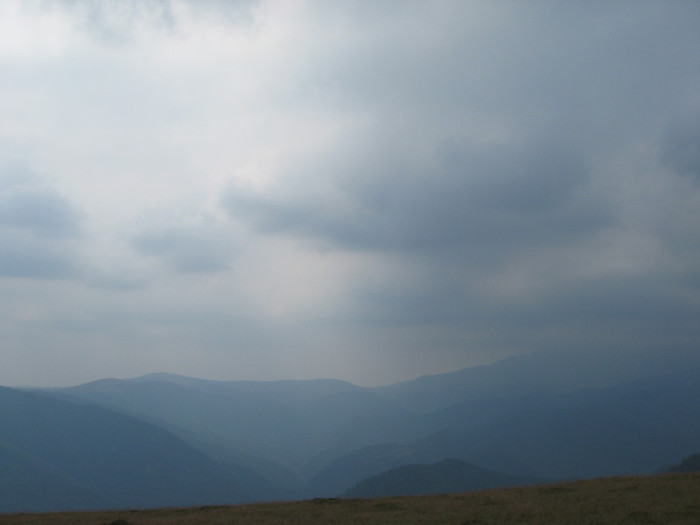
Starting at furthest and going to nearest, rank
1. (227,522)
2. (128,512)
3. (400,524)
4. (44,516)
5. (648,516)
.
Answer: (128,512) < (44,516) < (227,522) < (400,524) < (648,516)

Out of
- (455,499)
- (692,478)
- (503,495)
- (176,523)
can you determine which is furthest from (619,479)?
(176,523)

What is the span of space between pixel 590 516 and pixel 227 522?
19.6 m

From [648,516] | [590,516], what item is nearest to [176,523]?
[590,516]

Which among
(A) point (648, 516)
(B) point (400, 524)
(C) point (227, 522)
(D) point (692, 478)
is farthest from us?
(D) point (692, 478)

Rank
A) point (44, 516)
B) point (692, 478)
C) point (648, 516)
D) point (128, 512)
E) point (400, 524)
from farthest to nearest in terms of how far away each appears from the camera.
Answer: point (128, 512)
point (44, 516)
point (692, 478)
point (400, 524)
point (648, 516)

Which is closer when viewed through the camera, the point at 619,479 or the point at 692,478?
the point at 692,478

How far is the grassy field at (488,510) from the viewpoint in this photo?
78.8ft

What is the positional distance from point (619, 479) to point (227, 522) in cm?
2814

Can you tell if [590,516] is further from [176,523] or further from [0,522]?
[0,522]

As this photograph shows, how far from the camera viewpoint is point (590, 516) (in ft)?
77.4

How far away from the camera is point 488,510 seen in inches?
1077

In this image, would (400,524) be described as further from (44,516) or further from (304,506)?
(44,516)

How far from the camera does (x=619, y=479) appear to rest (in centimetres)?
3616

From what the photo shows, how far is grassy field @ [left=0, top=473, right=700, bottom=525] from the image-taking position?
24016 mm
